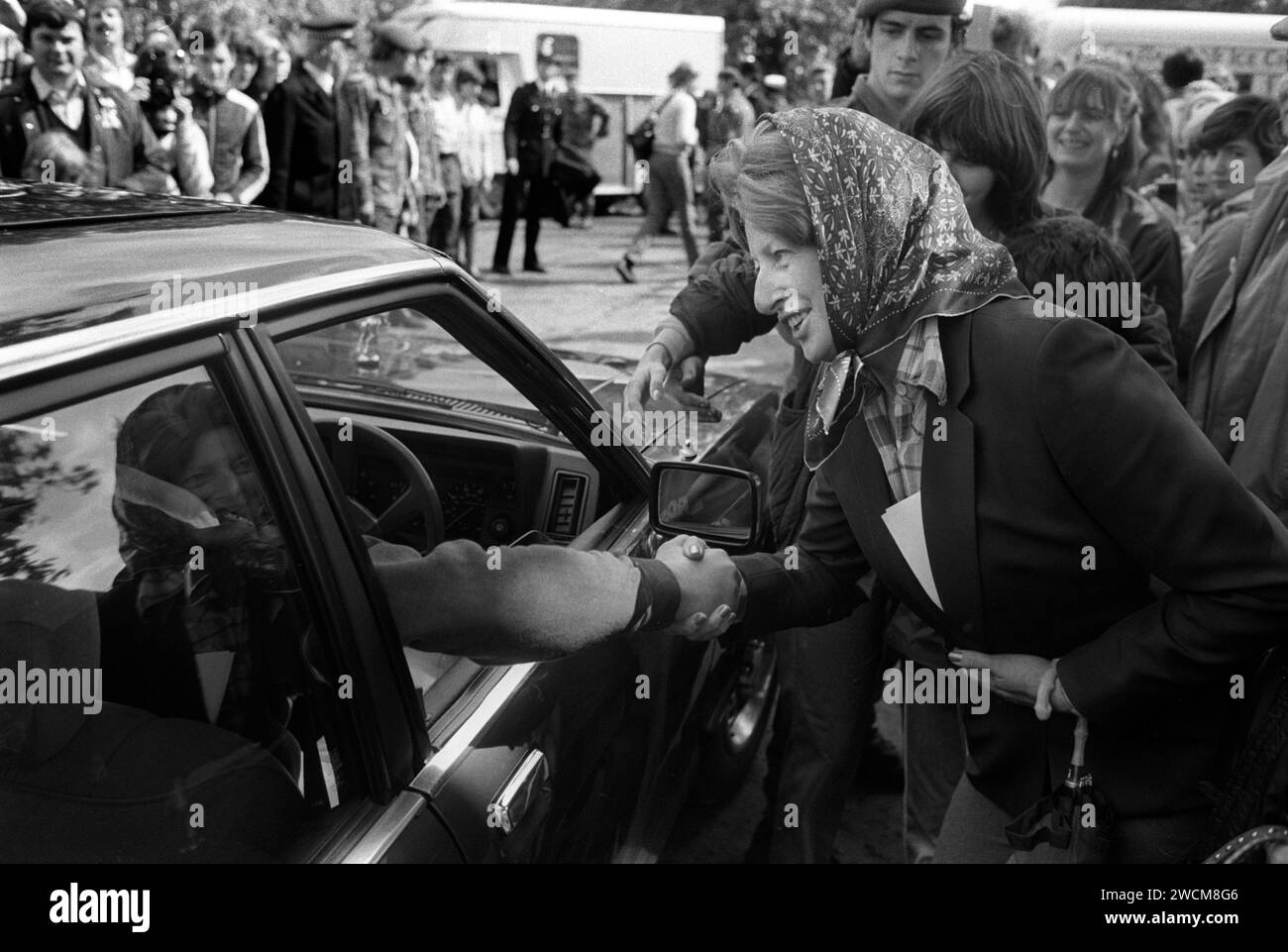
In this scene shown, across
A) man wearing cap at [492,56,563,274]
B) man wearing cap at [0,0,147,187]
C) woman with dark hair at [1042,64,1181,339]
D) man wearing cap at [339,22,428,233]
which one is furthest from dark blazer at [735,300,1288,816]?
man wearing cap at [492,56,563,274]

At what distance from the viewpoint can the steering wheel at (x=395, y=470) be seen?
2803 mm

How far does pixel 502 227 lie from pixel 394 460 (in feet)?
32.2

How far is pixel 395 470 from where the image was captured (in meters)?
2.92

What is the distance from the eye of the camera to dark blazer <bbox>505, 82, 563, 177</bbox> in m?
12.7

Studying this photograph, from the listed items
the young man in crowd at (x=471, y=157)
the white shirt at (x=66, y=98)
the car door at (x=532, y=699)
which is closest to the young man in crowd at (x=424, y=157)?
the young man in crowd at (x=471, y=157)

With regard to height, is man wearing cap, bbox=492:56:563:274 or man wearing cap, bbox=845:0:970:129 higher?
man wearing cap, bbox=845:0:970:129

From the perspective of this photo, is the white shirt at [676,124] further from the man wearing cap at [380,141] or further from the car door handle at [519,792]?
the car door handle at [519,792]

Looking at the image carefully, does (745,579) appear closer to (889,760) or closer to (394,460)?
(394,460)

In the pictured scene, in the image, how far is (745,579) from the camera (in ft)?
7.65

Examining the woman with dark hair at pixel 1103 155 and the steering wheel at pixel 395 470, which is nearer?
the steering wheel at pixel 395 470

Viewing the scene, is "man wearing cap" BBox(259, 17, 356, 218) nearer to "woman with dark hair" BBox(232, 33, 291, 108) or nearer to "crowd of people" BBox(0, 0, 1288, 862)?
"woman with dark hair" BBox(232, 33, 291, 108)

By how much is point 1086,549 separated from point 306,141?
709 cm

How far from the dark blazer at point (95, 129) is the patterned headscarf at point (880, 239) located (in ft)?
16.6

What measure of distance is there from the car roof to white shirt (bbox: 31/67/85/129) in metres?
4.52
